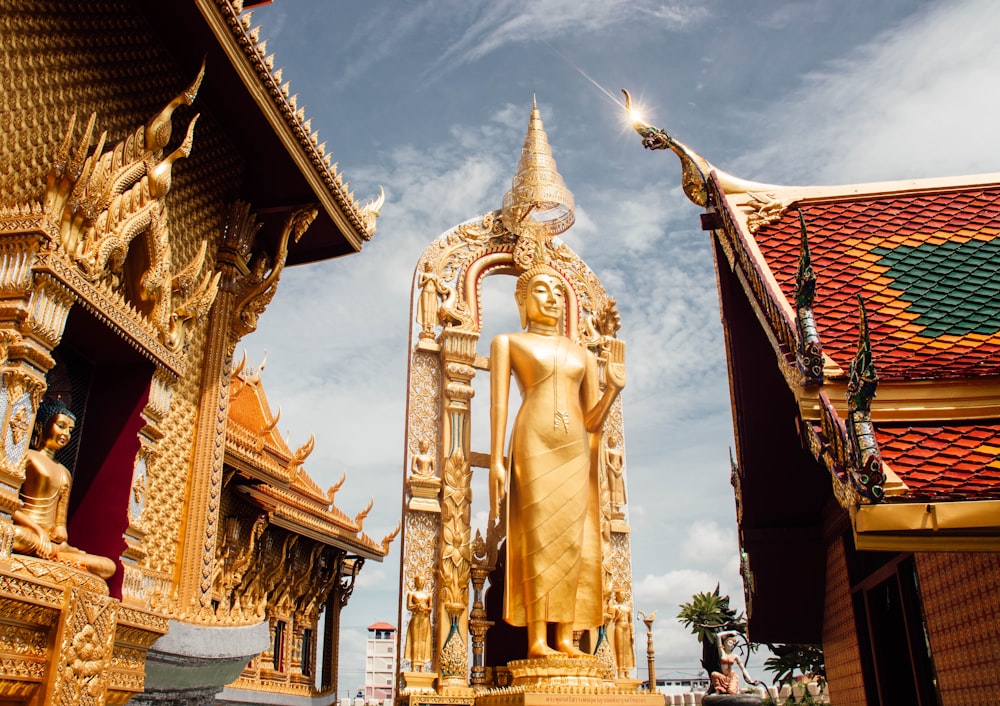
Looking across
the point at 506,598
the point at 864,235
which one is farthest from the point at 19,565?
the point at 506,598

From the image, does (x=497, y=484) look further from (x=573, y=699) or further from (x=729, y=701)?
(x=729, y=701)

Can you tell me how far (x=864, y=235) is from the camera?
4.02 meters

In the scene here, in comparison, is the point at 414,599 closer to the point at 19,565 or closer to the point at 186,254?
the point at 186,254

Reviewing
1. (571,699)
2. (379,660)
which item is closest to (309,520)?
(571,699)

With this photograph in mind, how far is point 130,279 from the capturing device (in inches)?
205

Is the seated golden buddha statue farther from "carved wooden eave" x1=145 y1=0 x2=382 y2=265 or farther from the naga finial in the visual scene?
the naga finial

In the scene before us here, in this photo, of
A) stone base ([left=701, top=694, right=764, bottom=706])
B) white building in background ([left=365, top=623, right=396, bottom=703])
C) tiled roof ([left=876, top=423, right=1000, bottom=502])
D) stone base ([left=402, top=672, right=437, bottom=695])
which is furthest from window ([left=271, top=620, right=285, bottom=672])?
white building in background ([left=365, top=623, right=396, bottom=703])

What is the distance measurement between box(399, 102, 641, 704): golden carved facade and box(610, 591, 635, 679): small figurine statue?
174mm

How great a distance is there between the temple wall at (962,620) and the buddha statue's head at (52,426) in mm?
4037

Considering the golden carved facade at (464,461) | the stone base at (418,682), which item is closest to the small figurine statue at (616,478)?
the golden carved facade at (464,461)

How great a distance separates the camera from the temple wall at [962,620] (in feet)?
8.82

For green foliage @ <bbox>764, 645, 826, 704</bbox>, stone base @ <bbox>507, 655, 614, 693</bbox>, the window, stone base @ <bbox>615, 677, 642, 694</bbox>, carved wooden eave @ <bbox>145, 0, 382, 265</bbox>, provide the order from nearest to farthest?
carved wooden eave @ <bbox>145, 0, 382, 265</bbox> → stone base @ <bbox>507, 655, 614, 693</bbox> → stone base @ <bbox>615, 677, 642, 694</bbox> → the window → green foliage @ <bbox>764, 645, 826, 704</bbox>

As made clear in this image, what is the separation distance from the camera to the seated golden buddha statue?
3.87 meters

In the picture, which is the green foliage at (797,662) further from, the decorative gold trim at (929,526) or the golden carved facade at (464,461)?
the decorative gold trim at (929,526)
